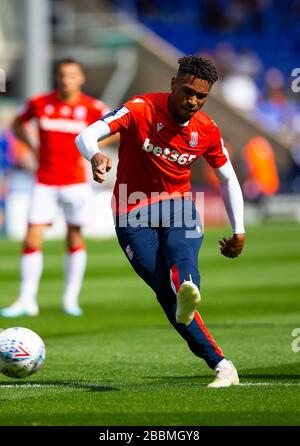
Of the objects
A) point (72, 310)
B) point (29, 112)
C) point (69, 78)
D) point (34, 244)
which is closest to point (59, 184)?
point (34, 244)

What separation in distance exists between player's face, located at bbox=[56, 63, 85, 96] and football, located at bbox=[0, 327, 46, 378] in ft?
16.6

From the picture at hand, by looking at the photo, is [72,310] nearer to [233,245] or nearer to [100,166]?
[233,245]

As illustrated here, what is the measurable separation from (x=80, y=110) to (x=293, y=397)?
6207 millimetres

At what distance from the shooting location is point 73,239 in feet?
40.9

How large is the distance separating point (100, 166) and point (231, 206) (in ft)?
4.39

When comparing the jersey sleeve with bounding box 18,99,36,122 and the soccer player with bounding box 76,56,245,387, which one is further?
the jersey sleeve with bounding box 18,99,36,122

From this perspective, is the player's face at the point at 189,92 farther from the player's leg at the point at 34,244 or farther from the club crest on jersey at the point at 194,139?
the player's leg at the point at 34,244

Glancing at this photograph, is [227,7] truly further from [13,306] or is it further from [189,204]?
[189,204]

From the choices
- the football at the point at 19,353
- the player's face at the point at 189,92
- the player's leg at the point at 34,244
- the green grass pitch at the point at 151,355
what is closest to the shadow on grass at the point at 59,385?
the green grass pitch at the point at 151,355

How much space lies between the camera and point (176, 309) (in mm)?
7180

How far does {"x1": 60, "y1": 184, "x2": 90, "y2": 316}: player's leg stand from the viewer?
40.5 ft

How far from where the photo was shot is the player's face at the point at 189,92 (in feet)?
23.6

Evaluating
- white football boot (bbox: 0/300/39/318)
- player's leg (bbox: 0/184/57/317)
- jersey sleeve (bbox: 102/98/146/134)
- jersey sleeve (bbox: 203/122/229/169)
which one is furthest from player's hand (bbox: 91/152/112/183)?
player's leg (bbox: 0/184/57/317)

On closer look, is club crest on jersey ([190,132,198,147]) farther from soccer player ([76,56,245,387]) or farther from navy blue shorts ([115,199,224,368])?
navy blue shorts ([115,199,224,368])
